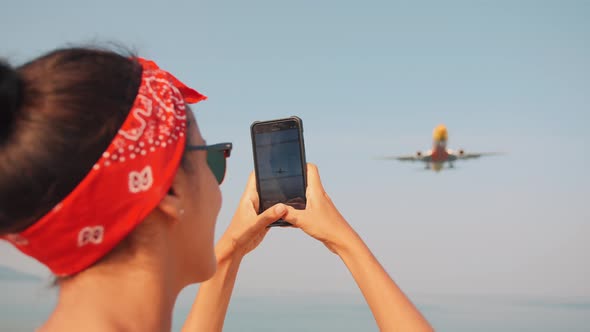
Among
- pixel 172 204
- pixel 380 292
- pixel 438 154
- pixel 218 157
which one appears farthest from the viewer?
pixel 438 154

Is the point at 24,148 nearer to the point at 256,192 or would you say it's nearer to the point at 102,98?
the point at 102,98

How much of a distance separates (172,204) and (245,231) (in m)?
1.27

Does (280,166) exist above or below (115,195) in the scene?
below

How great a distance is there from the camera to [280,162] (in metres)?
3.38

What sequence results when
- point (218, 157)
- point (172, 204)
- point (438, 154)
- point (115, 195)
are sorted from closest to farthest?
point (115, 195) → point (172, 204) → point (218, 157) → point (438, 154)

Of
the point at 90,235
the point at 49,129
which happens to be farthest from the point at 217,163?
the point at 49,129

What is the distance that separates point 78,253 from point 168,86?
1.98 feet

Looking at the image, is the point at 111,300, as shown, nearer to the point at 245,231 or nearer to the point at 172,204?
the point at 172,204

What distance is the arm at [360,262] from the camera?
2.67 metres

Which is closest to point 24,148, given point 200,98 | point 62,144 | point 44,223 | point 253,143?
point 62,144

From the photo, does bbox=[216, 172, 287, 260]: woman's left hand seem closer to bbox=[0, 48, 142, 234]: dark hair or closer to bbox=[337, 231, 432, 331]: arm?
bbox=[337, 231, 432, 331]: arm

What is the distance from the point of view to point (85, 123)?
170 centimetres

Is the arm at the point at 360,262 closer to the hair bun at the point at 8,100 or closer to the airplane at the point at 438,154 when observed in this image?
the hair bun at the point at 8,100

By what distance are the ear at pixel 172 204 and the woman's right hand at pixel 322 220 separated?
3.63ft
